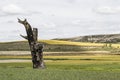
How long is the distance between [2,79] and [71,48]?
295ft

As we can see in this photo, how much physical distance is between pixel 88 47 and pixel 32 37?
71287 millimetres

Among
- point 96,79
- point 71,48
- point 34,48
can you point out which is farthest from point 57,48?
point 96,79

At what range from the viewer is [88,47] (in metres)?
126

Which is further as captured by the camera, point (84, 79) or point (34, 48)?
point (34, 48)

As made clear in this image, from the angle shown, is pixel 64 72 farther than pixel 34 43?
No

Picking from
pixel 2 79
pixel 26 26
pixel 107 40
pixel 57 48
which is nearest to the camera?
pixel 2 79

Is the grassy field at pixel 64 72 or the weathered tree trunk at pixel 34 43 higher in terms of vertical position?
the weathered tree trunk at pixel 34 43

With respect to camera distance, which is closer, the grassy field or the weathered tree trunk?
the grassy field

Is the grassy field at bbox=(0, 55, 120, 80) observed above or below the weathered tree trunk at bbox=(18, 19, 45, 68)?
below

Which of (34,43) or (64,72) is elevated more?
(34,43)

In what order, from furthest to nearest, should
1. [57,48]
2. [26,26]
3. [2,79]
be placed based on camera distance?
1. [57,48]
2. [26,26]
3. [2,79]

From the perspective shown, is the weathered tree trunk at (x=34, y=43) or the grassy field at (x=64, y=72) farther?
the weathered tree trunk at (x=34, y=43)

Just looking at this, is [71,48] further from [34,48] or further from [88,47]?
[34,48]

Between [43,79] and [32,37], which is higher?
[32,37]
